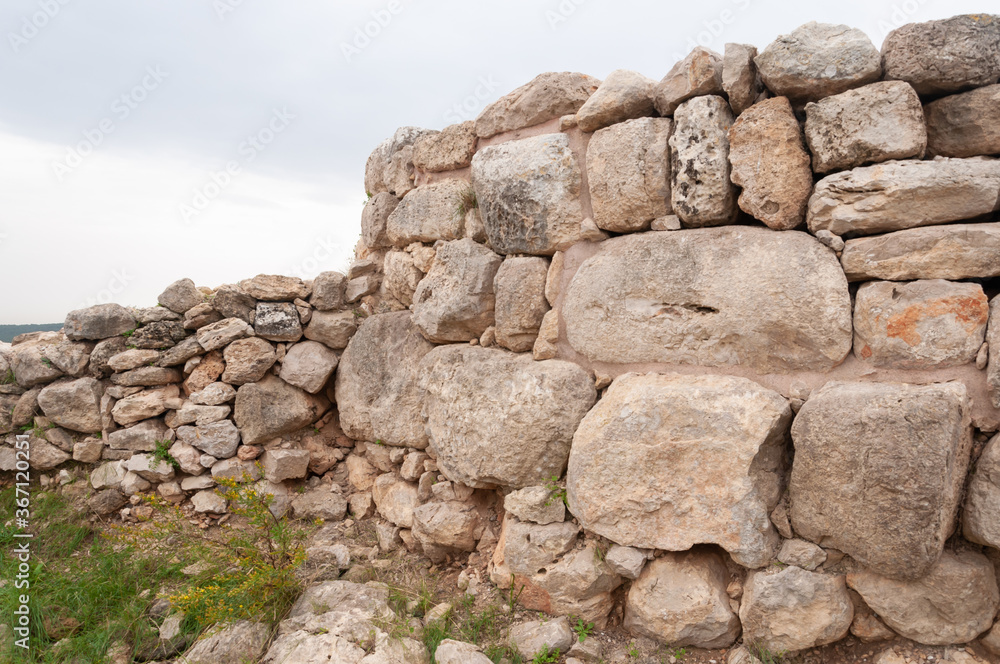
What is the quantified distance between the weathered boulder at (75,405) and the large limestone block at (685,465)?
3173mm

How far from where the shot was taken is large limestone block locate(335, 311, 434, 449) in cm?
346

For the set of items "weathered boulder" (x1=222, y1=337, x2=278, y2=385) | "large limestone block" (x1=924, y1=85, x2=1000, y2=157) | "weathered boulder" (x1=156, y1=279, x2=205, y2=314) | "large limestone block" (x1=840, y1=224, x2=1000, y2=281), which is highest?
"weathered boulder" (x1=156, y1=279, x2=205, y2=314)

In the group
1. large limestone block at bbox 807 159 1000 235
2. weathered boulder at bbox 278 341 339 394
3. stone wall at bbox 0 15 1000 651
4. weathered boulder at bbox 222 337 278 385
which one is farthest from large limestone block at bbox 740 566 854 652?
weathered boulder at bbox 222 337 278 385

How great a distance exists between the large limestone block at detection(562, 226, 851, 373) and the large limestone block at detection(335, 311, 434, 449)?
108 centimetres

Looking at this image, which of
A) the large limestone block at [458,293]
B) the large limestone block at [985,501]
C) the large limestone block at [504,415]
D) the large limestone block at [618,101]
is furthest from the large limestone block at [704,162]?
the large limestone block at [985,501]

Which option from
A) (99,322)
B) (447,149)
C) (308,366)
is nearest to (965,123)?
(447,149)

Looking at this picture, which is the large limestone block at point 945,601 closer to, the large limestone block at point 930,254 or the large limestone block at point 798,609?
the large limestone block at point 798,609

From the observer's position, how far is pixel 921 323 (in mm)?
2068

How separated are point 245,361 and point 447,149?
1.80 meters

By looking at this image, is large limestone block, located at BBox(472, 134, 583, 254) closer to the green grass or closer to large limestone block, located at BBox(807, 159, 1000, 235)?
large limestone block, located at BBox(807, 159, 1000, 235)

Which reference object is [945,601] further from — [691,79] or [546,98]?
[546,98]

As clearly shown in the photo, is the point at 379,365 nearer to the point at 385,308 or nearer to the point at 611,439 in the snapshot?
the point at 385,308

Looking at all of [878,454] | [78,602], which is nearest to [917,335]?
[878,454]

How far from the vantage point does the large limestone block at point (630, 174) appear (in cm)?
260
